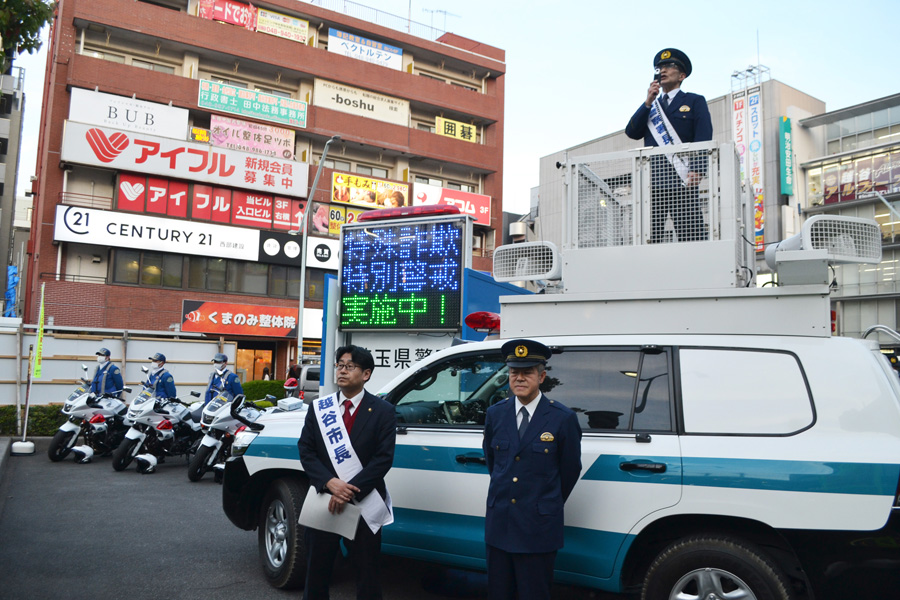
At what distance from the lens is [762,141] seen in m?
42.6

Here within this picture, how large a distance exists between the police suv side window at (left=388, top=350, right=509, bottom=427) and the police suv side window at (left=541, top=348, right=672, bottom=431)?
0.44 metres

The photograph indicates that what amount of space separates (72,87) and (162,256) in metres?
7.40

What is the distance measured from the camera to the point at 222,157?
31.4 meters

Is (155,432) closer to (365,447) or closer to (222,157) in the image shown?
(365,447)

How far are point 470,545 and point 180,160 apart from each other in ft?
95.8

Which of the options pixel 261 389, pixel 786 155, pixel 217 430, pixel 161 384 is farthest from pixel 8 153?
pixel 786 155

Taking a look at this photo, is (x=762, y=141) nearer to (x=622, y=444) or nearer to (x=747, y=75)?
(x=747, y=75)

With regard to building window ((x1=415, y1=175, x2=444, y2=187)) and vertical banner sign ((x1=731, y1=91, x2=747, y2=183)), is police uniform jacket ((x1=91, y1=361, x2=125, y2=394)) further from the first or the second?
vertical banner sign ((x1=731, y1=91, x2=747, y2=183))

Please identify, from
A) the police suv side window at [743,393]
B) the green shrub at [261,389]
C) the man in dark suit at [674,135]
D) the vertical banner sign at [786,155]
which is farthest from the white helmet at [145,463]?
the vertical banner sign at [786,155]

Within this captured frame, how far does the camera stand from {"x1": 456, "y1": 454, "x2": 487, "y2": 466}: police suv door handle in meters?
4.43

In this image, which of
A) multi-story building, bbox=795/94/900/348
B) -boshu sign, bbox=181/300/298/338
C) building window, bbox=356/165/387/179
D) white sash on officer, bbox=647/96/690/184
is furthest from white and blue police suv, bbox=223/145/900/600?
multi-story building, bbox=795/94/900/348

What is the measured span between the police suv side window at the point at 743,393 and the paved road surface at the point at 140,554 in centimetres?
153

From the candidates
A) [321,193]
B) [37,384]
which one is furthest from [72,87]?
[37,384]

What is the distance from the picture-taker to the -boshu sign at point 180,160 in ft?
93.7
